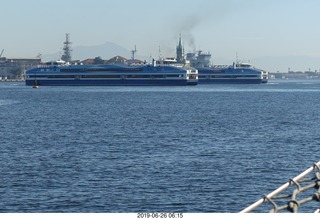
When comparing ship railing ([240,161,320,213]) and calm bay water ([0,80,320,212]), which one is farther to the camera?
calm bay water ([0,80,320,212])

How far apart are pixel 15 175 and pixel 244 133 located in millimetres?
36665

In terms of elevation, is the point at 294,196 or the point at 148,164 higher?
the point at 294,196

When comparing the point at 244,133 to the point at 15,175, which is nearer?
the point at 15,175

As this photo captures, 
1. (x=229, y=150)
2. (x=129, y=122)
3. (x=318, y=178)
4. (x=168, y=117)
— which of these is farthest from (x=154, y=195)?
(x=168, y=117)

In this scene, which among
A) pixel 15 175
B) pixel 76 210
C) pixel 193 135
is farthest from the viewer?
pixel 193 135

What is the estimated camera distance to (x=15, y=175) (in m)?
42.0

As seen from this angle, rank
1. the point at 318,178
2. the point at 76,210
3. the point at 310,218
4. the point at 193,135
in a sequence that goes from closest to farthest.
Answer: the point at 310,218 < the point at 318,178 < the point at 76,210 < the point at 193,135

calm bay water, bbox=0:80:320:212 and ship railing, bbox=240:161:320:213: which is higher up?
ship railing, bbox=240:161:320:213

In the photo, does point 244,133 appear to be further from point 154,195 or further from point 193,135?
point 154,195

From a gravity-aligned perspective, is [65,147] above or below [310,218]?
below

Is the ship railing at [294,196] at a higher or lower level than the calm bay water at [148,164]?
higher

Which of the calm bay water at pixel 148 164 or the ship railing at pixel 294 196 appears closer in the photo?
the ship railing at pixel 294 196

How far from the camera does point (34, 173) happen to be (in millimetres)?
42938

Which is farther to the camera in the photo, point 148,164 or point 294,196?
point 148,164
